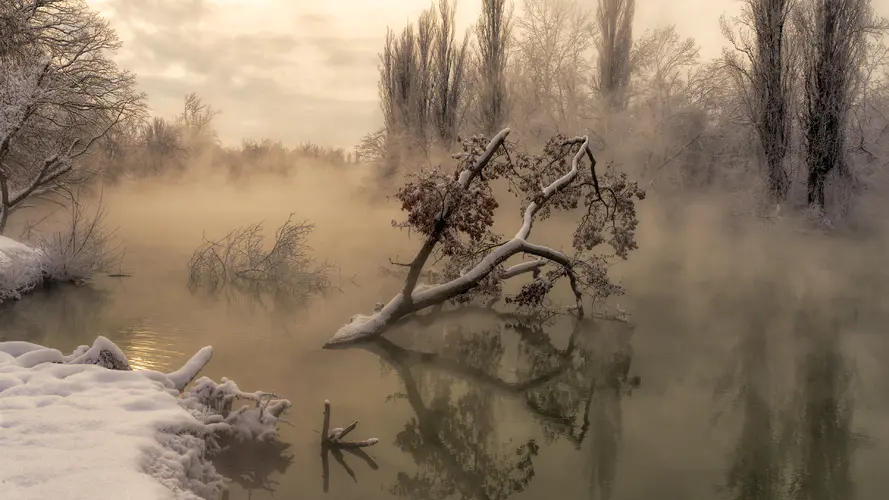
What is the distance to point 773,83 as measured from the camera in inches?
965

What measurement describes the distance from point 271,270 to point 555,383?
9.48m

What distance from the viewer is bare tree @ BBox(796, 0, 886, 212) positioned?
23.3 m

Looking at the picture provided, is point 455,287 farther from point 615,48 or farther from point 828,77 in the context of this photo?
point 615,48

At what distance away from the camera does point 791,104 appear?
24.5m

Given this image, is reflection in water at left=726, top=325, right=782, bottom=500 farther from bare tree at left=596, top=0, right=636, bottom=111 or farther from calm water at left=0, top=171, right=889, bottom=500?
bare tree at left=596, top=0, right=636, bottom=111

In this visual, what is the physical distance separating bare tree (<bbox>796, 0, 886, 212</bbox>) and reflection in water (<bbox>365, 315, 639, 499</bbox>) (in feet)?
49.8

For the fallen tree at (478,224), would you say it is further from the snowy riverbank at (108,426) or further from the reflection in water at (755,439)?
the snowy riverbank at (108,426)

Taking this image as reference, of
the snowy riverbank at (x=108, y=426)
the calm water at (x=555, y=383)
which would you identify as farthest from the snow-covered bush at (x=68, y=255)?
the snowy riverbank at (x=108, y=426)

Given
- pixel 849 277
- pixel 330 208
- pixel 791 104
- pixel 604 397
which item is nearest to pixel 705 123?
pixel 791 104

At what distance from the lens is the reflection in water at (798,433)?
272 inches

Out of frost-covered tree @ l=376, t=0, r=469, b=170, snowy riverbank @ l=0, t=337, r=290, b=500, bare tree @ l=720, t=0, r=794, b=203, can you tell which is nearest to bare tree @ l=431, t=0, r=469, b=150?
frost-covered tree @ l=376, t=0, r=469, b=170

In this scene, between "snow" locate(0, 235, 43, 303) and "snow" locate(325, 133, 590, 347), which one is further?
"snow" locate(0, 235, 43, 303)

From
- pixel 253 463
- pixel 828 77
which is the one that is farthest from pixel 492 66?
pixel 253 463

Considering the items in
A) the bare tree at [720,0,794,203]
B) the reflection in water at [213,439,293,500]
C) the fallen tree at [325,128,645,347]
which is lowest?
the reflection in water at [213,439,293,500]
